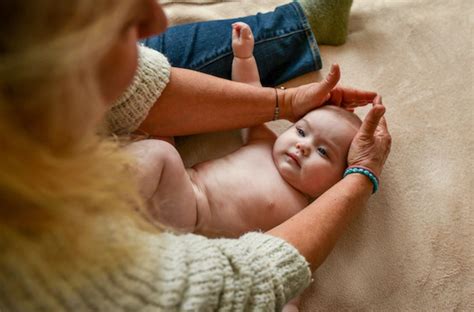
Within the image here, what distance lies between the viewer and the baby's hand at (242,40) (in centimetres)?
114

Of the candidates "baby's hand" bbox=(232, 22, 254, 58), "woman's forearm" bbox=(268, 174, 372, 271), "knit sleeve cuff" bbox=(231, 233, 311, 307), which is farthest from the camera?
"baby's hand" bbox=(232, 22, 254, 58)

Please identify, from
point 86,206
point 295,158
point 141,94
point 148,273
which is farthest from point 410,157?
point 86,206

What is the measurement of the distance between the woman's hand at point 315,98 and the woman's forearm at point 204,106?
0.03 meters

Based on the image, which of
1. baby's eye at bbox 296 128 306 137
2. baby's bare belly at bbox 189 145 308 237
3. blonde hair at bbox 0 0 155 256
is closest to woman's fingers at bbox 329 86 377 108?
baby's eye at bbox 296 128 306 137

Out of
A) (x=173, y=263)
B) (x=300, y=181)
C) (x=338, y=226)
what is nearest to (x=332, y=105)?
(x=300, y=181)

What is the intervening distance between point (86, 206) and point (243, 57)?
0.72m

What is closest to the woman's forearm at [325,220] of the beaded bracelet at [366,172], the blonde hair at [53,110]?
the beaded bracelet at [366,172]

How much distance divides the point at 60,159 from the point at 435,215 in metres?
0.87

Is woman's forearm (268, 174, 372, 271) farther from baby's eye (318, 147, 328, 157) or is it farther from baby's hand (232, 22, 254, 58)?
baby's hand (232, 22, 254, 58)

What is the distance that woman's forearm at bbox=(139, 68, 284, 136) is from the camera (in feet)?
3.47

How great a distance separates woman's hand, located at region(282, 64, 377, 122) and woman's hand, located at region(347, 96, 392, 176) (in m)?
0.09

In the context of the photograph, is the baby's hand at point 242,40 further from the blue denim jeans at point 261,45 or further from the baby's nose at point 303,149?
the baby's nose at point 303,149

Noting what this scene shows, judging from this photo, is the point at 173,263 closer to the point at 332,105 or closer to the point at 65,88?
the point at 65,88

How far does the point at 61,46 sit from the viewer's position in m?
0.42
